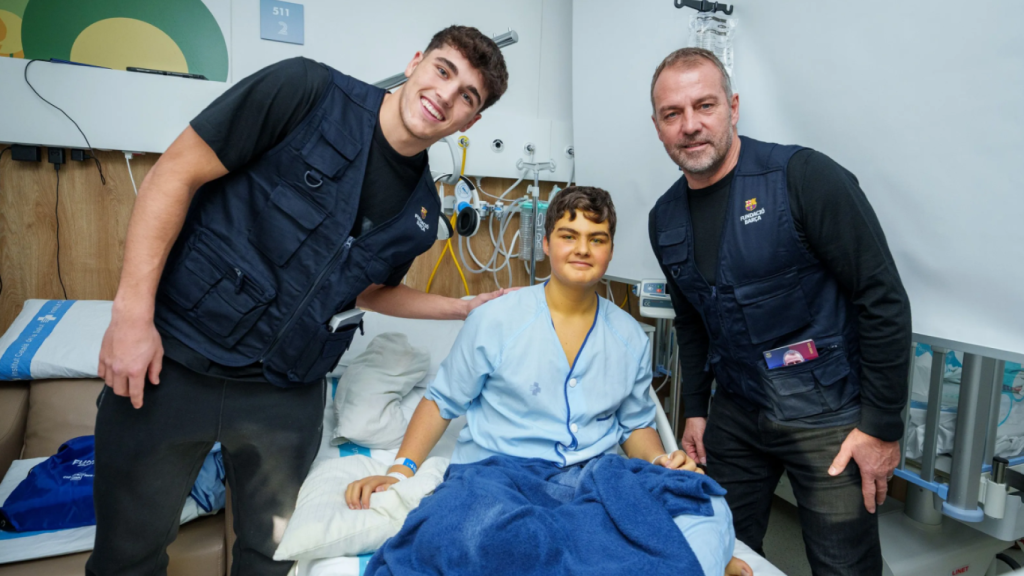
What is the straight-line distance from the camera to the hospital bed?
1235 mm

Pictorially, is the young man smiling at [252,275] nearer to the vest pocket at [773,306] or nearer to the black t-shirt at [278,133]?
the black t-shirt at [278,133]

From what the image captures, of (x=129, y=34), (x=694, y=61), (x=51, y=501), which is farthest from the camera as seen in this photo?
(x=129, y=34)

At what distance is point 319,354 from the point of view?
1.40 m

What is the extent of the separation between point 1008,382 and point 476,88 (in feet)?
7.55

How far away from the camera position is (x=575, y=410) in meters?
1.49

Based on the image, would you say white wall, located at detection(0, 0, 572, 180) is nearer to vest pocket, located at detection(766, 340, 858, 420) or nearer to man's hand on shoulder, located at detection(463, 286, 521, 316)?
man's hand on shoulder, located at detection(463, 286, 521, 316)

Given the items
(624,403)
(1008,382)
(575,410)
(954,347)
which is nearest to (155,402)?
(575,410)

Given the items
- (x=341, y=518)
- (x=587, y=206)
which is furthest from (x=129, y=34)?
(x=341, y=518)

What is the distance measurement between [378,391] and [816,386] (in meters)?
1.33

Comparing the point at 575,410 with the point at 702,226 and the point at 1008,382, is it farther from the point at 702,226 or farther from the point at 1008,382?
the point at 1008,382

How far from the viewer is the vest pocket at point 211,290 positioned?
4.18 feet

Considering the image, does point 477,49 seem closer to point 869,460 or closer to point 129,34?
point 869,460

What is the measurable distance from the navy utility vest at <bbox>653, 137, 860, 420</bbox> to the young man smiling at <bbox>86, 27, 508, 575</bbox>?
2.39 feet

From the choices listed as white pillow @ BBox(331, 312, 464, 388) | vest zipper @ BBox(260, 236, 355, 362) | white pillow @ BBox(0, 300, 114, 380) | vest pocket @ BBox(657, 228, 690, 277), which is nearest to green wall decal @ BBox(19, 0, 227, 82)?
white pillow @ BBox(0, 300, 114, 380)
